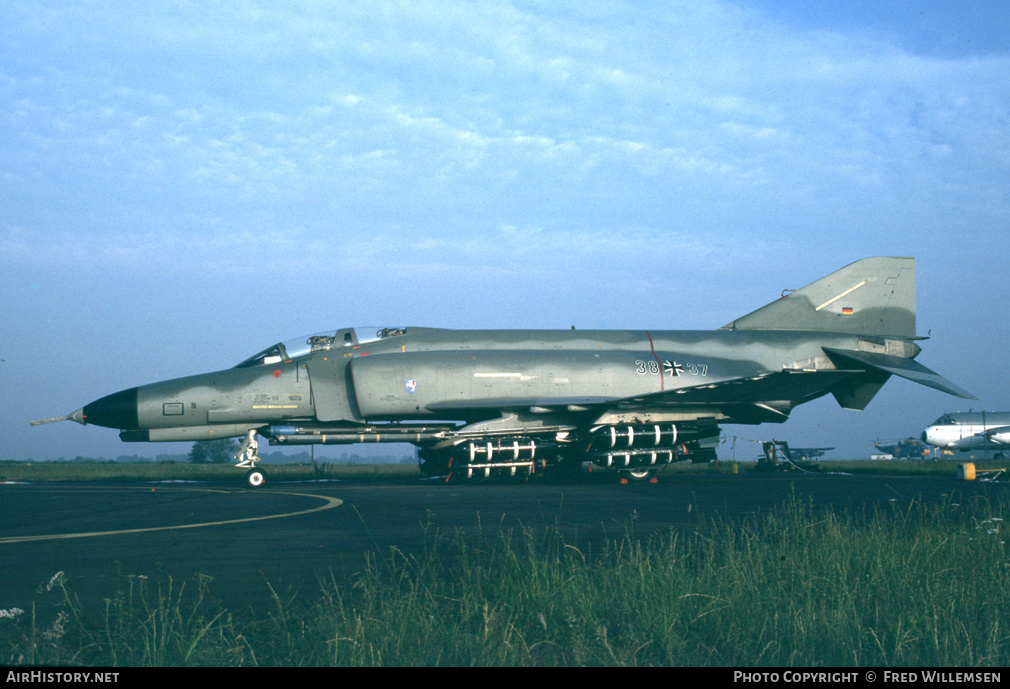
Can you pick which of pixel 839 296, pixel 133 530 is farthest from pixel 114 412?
pixel 839 296

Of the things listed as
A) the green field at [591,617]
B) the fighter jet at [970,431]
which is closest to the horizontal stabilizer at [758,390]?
the green field at [591,617]

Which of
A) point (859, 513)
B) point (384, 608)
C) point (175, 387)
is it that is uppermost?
point (175, 387)

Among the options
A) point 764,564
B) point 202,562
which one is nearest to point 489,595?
point 764,564

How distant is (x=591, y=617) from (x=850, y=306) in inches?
855

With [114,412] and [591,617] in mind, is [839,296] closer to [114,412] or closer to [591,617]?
[114,412]

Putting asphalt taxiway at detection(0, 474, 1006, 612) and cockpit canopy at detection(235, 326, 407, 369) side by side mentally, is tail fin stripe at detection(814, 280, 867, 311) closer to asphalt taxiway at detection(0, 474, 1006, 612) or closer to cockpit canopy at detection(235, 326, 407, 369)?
asphalt taxiway at detection(0, 474, 1006, 612)

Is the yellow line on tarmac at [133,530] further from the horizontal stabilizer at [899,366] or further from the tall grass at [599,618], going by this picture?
the horizontal stabilizer at [899,366]

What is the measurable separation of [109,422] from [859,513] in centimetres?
1643

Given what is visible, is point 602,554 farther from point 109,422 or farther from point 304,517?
point 109,422

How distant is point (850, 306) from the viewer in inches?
939

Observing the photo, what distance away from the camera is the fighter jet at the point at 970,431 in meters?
48.8

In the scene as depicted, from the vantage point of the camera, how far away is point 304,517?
35.8ft

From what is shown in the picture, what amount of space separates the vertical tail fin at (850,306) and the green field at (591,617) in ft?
58.2
